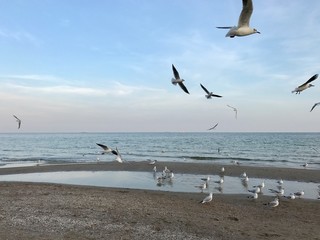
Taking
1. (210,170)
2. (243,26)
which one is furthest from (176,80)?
(210,170)

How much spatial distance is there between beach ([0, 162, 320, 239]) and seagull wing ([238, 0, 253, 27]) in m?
5.31

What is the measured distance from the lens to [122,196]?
1549 centimetres

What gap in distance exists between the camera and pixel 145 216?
1164 centimetres

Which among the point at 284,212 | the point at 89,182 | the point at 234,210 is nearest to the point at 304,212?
the point at 284,212

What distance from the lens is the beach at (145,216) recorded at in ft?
32.6

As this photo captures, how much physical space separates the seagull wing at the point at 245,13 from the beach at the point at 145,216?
17.4 feet

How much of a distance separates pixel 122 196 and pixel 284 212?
610 cm

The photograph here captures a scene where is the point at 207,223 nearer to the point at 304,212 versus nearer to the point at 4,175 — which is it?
the point at 304,212

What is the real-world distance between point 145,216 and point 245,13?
7141mm

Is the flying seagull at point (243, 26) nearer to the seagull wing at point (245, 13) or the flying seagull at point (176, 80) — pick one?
the seagull wing at point (245, 13)

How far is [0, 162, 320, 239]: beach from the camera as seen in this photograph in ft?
32.6

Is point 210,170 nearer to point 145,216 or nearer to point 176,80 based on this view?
point 145,216

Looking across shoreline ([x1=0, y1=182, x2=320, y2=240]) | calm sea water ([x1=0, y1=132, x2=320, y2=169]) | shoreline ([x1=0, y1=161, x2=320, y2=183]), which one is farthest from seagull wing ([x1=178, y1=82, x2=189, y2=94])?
calm sea water ([x1=0, y1=132, x2=320, y2=169])

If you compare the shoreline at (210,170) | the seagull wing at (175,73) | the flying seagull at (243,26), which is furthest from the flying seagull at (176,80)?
the shoreline at (210,170)
